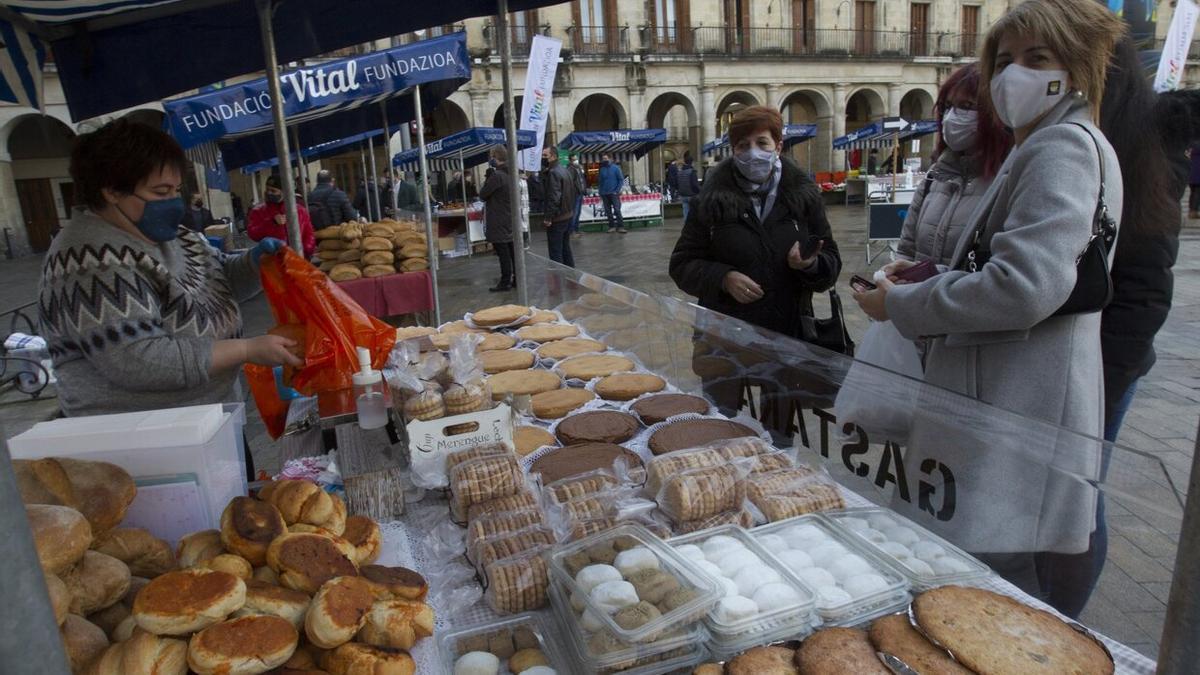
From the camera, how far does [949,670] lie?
3.58 ft

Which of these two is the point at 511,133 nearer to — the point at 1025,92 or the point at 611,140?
the point at 1025,92

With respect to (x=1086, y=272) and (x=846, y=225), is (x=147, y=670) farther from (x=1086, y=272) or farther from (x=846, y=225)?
(x=846, y=225)

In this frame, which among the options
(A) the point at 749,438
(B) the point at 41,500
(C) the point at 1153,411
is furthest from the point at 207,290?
(C) the point at 1153,411

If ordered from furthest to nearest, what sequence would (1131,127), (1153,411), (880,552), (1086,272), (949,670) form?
(1153,411) → (1131,127) → (1086,272) → (880,552) → (949,670)

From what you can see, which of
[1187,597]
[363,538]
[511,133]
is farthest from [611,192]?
[1187,597]

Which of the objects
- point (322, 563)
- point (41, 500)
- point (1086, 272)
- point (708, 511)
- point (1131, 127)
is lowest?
point (708, 511)

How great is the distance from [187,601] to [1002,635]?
1.30 meters

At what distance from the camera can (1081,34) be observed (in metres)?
1.71

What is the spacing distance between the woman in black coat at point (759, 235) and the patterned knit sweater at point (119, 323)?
1.90 m

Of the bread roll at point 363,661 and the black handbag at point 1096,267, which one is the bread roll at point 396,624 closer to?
the bread roll at point 363,661

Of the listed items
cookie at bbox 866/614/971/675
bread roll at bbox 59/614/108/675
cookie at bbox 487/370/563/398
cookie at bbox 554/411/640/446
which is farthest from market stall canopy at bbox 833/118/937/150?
bread roll at bbox 59/614/108/675

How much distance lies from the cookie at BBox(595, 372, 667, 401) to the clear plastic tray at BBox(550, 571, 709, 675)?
4.91ft

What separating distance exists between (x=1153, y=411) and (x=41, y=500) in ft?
18.9

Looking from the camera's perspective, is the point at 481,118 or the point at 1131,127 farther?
the point at 481,118
